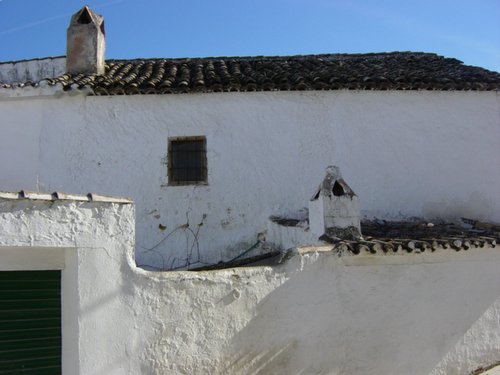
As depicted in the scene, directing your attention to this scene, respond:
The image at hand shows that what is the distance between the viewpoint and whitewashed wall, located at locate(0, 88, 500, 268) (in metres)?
8.49

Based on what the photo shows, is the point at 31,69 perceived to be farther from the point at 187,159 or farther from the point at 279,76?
the point at 279,76

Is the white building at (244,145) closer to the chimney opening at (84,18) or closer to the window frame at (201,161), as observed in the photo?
the window frame at (201,161)

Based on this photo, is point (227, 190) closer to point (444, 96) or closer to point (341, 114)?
point (341, 114)

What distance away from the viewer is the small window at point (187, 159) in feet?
28.7

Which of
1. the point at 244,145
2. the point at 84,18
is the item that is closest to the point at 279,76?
the point at 244,145

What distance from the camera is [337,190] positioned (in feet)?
19.9

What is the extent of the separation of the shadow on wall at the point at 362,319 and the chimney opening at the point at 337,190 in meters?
1.05

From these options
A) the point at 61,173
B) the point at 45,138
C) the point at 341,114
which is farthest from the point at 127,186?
the point at 341,114

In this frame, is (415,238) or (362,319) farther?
(415,238)

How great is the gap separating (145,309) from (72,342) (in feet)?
2.26

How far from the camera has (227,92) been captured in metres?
8.77

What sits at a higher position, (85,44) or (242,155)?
(85,44)

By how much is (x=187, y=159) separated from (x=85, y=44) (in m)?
3.44

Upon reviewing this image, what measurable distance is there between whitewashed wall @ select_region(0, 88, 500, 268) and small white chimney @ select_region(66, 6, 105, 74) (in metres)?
1.36
